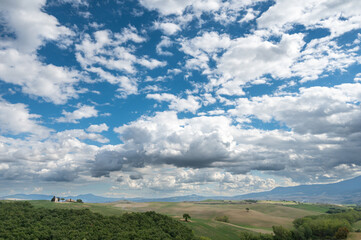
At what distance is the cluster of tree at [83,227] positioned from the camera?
75750 millimetres

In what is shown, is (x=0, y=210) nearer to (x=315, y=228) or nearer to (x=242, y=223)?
(x=242, y=223)

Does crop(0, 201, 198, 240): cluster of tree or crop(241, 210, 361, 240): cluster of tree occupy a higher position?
crop(0, 201, 198, 240): cluster of tree

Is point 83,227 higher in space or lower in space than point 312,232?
higher

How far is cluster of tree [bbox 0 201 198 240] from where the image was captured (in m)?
75.8

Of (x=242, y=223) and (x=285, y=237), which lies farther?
(x=242, y=223)

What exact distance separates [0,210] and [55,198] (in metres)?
84.5

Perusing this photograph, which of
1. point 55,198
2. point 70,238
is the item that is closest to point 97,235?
point 70,238

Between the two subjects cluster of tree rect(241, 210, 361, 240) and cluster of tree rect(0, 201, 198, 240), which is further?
cluster of tree rect(241, 210, 361, 240)

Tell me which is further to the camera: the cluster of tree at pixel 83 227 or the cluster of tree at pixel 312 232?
the cluster of tree at pixel 312 232

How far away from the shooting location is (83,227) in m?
86.4

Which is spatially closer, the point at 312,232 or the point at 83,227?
the point at 83,227

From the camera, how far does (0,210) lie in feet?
349

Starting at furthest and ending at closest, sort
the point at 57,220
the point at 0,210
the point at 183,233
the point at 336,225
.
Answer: the point at 336,225, the point at 0,210, the point at 57,220, the point at 183,233

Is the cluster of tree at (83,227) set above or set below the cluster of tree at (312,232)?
above
